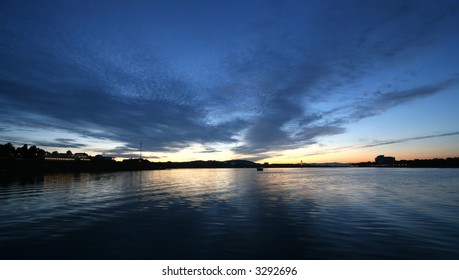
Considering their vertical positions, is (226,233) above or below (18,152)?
below

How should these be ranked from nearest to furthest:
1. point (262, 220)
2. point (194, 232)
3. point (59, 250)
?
1. point (59, 250)
2. point (194, 232)
3. point (262, 220)

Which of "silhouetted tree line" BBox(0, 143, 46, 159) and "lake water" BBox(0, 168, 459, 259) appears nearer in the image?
"lake water" BBox(0, 168, 459, 259)

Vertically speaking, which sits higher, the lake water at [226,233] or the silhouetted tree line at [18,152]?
the silhouetted tree line at [18,152]

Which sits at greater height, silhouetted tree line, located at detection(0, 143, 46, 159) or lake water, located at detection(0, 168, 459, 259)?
silhouetted tree line, located at detection(0, 143, 46, 159)

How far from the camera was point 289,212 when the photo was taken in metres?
24.3

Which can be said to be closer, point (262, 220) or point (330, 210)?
point (262, 220)

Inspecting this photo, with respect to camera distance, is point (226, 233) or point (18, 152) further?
point (18, 152)

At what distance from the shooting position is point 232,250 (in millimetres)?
13133

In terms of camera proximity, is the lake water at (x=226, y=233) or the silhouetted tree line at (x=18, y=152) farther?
the silhouetted tree line at (x=18, y=152)

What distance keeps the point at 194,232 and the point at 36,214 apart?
15.3 meters
